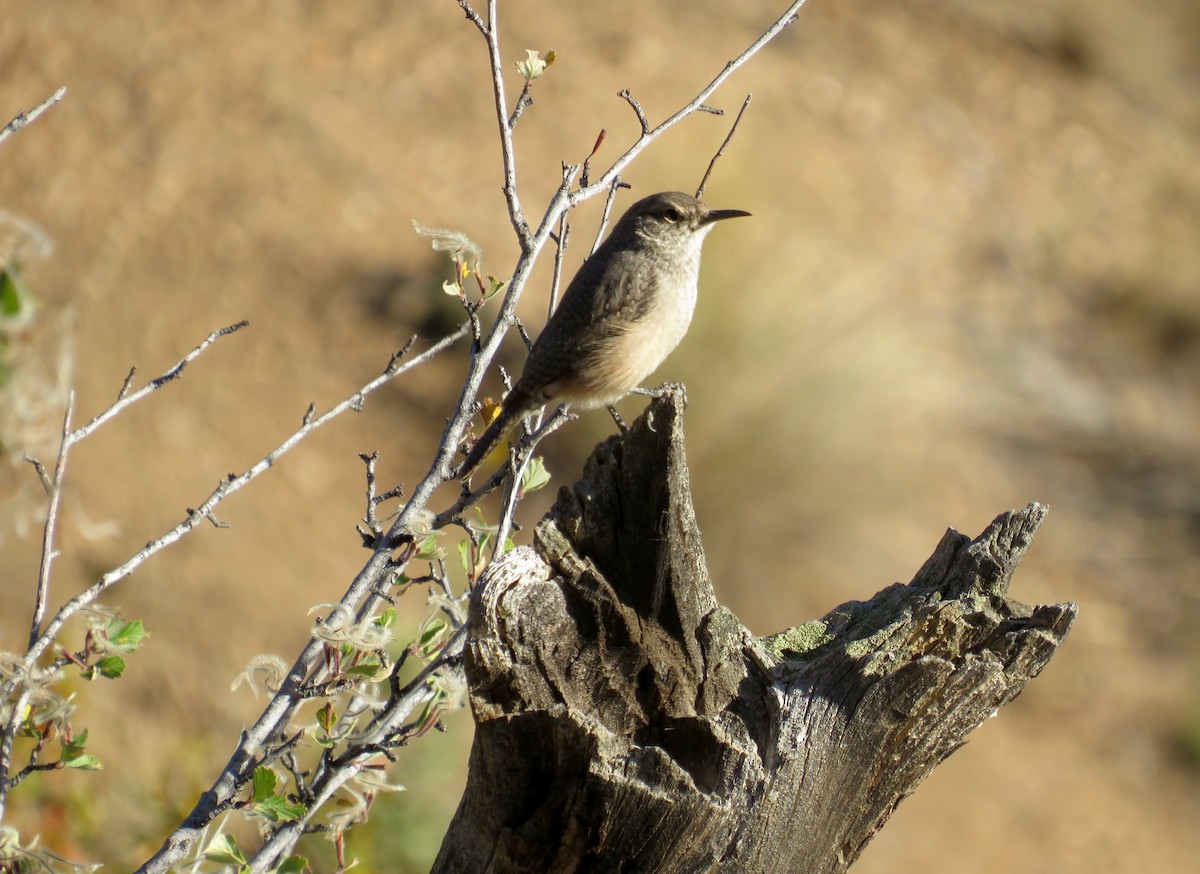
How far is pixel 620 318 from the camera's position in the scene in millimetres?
4172

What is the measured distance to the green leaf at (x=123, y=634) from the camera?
2414mm

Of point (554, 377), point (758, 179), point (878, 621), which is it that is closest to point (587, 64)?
point (758, 179)

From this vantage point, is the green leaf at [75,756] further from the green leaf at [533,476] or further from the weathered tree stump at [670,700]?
the green leaf at [533,476]

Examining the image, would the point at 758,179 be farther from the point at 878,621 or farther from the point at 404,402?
the point at 878,621

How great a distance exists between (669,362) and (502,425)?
→ 5.77 meters

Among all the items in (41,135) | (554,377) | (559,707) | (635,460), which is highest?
(41,135)

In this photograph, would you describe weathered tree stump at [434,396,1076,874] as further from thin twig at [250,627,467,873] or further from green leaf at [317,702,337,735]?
green leaf at [317,702,337,735]

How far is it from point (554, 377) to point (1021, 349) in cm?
853

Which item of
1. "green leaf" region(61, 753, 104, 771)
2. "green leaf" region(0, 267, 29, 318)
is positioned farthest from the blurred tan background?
"green leaf" region(0, 267, 29, 318)

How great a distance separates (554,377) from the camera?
13.3 ft

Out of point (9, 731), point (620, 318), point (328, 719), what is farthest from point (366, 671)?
point (620, 318)

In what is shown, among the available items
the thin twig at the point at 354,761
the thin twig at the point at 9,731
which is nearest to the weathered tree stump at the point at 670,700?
the thin twig at the point at 354,761

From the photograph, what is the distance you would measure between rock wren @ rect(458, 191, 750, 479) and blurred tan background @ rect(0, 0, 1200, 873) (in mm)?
2639

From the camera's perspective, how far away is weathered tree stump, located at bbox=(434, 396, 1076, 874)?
223 cm
